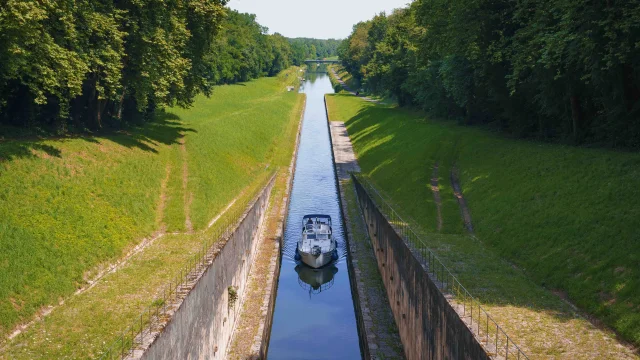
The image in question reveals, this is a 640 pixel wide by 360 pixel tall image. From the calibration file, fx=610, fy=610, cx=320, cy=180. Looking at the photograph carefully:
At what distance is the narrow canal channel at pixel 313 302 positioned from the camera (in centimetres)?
2933

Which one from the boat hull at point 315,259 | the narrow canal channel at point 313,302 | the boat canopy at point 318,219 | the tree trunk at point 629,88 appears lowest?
the narrow canal channel at point 313,302

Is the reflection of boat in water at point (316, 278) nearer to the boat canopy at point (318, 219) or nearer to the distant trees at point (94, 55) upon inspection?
the boat canopy at point (318, 219)

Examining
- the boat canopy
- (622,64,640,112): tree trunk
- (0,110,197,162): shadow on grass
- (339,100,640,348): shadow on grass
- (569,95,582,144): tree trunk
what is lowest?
the boat canopy

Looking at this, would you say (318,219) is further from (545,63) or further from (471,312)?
(471,312)

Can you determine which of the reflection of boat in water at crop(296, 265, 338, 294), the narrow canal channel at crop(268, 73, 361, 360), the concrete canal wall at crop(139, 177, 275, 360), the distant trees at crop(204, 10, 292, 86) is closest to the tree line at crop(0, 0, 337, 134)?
the concrete canal wall at crop(139, 177, 275, 360)

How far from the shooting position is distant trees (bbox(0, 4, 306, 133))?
3014 cm

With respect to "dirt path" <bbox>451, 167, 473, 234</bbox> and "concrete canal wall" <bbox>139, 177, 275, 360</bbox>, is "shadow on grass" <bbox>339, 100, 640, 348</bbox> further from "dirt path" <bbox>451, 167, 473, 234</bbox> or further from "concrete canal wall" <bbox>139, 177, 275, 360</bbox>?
"concrete canal wall" <bbox>139, 177, 275, 360</bbox>

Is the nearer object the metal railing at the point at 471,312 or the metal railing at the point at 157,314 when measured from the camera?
the metal railing at the point at 471,312

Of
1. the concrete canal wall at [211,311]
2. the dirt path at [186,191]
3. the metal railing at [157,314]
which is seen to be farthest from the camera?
the dirt path at [186,191]

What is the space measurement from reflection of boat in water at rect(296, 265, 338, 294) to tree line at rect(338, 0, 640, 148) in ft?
55.0

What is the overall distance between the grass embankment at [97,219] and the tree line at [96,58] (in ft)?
9.56

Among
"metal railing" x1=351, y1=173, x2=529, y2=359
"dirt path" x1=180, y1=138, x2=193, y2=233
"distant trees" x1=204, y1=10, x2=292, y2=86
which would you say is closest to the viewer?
"metal railing" x1=351, y1=173, x2=529, y2=359

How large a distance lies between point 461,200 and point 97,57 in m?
24.4

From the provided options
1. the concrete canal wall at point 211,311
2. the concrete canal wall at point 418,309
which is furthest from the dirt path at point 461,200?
the concrete canal wall at point 211,311
